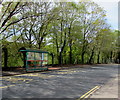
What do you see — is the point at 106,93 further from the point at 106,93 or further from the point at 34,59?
the point at 34,59

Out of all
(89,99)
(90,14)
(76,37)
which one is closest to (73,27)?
(76,37)

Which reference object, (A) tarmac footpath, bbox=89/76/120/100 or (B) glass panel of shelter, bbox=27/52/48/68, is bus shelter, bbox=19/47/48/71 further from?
(A) tarmac footpath, bbox=89/76/120/100

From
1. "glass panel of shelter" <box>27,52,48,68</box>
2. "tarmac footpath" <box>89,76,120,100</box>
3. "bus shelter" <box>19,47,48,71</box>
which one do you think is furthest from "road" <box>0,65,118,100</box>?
"glass panel of shelter" <box>27,52,48,68</box>

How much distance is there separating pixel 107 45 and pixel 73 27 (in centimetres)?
2132

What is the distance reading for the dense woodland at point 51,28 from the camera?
2471cm

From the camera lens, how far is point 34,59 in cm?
2347

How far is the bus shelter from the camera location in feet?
72.5

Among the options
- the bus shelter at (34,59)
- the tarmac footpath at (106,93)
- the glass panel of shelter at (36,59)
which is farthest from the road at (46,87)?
the glass panel of shelter at (36,59)

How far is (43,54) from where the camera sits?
84.3 feet

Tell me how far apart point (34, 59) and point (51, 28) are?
14.9 meters

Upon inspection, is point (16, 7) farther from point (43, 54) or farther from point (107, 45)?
point (107, 45)

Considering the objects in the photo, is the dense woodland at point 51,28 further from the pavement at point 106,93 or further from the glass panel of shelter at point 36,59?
the pavement at point 106,93

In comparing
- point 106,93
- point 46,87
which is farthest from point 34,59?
point 106,93

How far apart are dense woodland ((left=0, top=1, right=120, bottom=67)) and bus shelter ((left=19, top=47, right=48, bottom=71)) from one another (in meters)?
1.85
